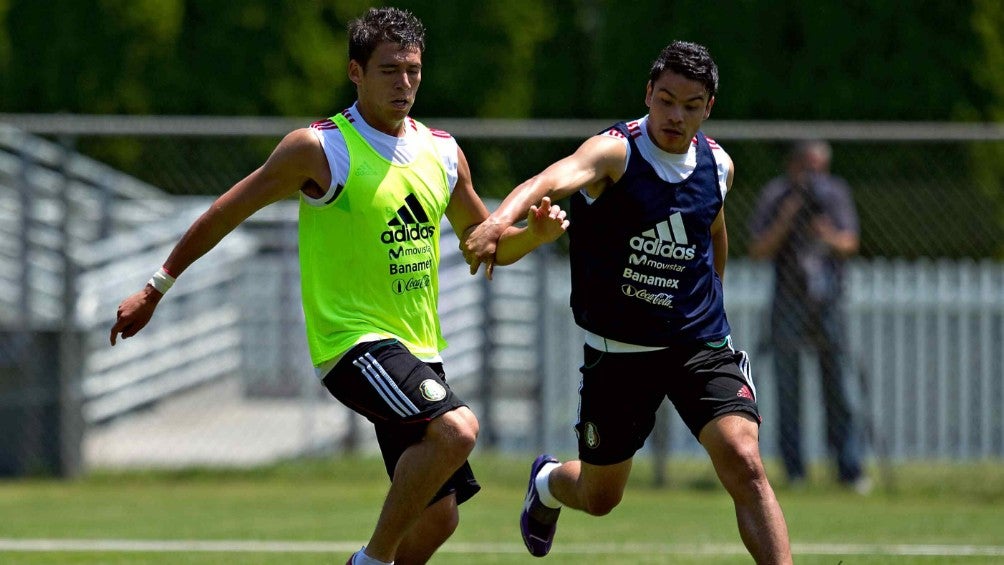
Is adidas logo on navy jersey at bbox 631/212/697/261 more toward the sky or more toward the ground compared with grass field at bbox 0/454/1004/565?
more toward the sky

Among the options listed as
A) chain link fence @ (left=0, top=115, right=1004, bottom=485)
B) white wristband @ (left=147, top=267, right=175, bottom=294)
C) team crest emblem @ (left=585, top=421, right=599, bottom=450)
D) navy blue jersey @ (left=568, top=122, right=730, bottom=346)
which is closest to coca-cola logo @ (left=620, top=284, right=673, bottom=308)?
navy blue jersey @ (left=568, top=122, right=730, bottom=346)

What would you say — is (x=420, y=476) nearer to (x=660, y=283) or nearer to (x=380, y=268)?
(x=380, y=268)

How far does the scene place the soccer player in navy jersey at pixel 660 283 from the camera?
18.5 ft

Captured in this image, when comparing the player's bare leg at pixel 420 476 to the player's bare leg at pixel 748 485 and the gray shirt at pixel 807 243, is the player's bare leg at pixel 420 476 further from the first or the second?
the gray shirt at pixel 807 243

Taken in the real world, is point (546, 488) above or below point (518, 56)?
below

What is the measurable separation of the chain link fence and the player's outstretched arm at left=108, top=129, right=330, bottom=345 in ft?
15.7

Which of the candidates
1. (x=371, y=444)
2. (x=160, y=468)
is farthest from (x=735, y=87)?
(x=160, y=468)

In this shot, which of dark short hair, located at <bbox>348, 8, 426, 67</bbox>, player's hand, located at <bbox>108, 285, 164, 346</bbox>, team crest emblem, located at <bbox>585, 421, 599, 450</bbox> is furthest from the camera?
team crest emblem, located at <bbox>585, 421, 599, 450</bbox>

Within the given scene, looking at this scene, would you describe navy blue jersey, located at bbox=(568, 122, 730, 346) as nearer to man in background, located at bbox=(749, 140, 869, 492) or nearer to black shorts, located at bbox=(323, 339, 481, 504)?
black shorts, located at bbox=(323, 339, 481, 504)

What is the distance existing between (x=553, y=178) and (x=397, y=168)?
65 centimetres

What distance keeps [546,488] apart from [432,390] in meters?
1.51

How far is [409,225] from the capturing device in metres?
5.59

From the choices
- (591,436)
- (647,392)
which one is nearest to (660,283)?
(647,392)

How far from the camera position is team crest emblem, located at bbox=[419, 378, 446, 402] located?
535 cm
